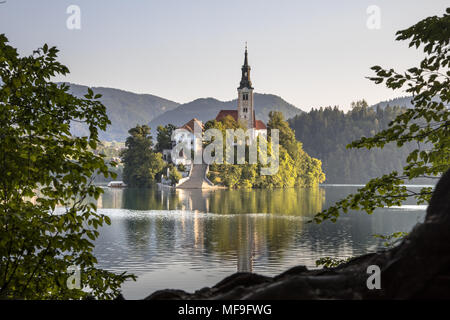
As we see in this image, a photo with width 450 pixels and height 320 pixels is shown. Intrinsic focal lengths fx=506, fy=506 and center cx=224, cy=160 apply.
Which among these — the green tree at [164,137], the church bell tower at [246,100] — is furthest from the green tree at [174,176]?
the church bell tower at [246,100]

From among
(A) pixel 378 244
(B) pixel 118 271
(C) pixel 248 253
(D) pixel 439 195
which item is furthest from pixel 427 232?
(A) pixel 378 244

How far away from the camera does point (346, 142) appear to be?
17088 centimetres

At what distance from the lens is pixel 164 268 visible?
22531 mm

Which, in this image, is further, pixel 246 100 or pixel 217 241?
pixel 246 100

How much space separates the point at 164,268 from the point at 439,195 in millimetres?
19374

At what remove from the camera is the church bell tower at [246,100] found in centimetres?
11125

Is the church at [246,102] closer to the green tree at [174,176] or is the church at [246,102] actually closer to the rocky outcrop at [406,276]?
the green tree at [174,176]

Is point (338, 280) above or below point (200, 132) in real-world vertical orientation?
below

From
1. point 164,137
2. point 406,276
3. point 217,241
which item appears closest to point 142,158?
point 164,137

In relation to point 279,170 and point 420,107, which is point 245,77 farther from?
point 420,107

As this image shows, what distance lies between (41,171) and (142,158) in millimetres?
87313

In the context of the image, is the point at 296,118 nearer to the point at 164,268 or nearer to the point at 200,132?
the point at 200,132

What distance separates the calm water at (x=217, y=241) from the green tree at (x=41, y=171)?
11954mm

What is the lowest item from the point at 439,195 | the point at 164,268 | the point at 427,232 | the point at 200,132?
the point at 164,268
